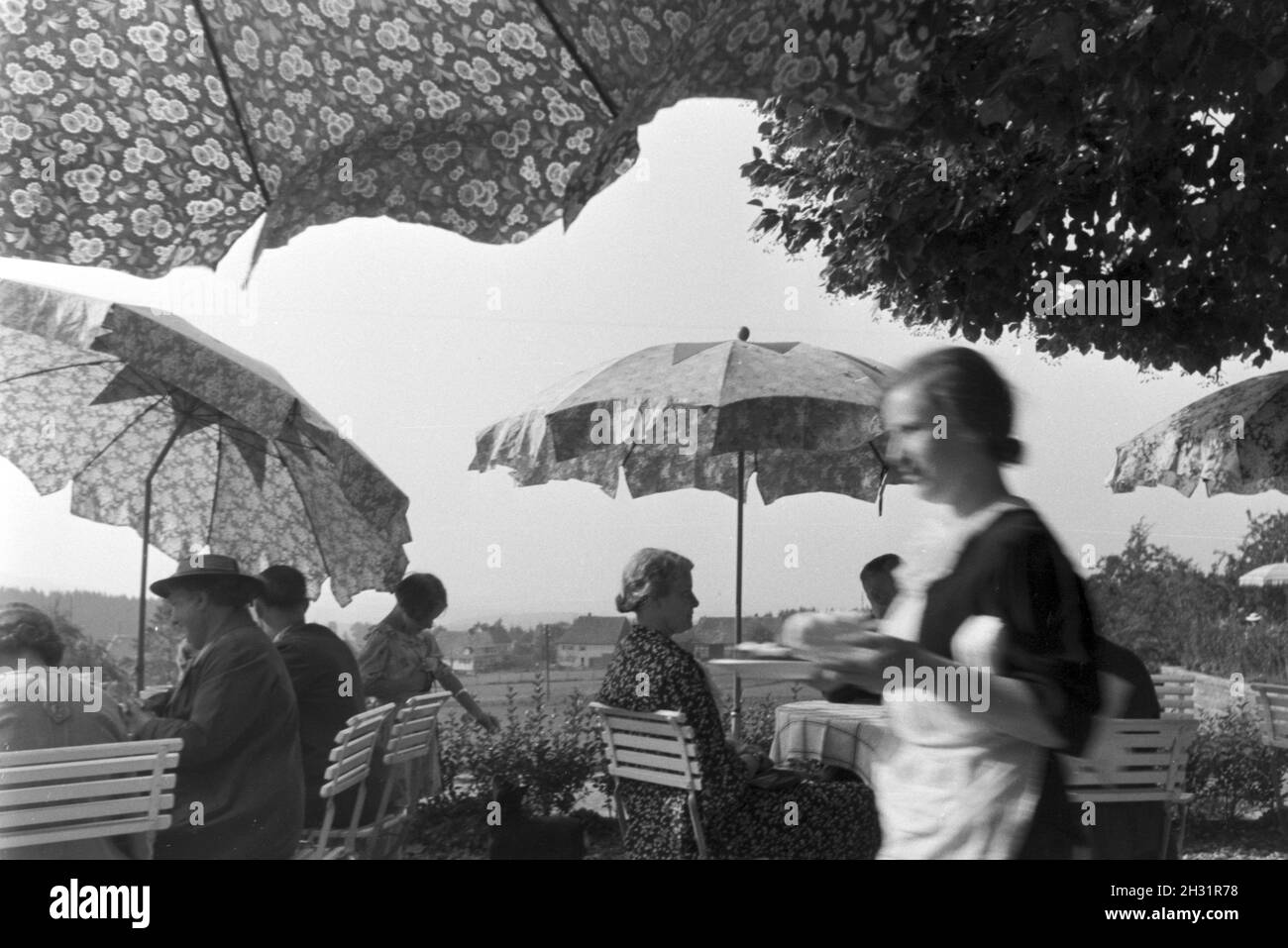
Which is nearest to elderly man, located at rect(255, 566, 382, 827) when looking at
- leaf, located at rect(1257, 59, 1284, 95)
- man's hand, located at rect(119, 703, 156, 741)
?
man's hand, located at rect(119, 703, 156, 741)

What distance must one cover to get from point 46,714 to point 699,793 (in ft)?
6.37

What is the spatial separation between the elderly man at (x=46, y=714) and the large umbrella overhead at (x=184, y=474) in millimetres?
1895

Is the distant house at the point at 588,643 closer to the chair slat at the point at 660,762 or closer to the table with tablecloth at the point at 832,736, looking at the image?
the table with tablecloth at the point at 832,736

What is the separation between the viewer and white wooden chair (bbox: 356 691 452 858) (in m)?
5.14

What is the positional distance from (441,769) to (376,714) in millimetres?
2443

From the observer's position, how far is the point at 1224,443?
6535 millimetres

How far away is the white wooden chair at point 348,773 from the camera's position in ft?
14.7

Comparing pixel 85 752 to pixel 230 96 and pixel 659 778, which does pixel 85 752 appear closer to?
pixel 659 778

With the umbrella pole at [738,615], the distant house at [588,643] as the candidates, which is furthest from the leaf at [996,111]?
the distant house at [588,643]

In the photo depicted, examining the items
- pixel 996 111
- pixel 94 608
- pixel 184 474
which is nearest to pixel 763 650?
pixel 996 111

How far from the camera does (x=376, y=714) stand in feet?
16.0

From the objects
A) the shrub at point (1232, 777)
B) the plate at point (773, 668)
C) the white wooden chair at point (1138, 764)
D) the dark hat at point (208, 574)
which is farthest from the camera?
the shrub at point (1232, 777)

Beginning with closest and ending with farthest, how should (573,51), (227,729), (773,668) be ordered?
(773,668), (573,51), (227,729)

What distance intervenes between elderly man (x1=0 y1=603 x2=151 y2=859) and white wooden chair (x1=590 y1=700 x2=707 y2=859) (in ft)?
4.96
